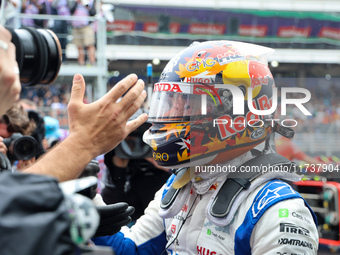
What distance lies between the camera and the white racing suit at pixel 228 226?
5.00ft

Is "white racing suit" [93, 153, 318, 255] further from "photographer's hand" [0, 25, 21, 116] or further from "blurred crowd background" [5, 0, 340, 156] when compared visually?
"photographer's hand" [0, 25, 21, 116]

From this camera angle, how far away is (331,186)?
427 cm

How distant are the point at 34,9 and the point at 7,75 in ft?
19.1

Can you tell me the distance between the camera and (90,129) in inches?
51.8

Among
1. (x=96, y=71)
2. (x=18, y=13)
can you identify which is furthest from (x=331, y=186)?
(x=18, y=13)

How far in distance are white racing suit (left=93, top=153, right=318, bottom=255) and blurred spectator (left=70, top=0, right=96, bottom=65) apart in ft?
14.0

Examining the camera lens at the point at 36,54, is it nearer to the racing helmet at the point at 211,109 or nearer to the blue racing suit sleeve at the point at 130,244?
the racing helmet at the point at 211,109

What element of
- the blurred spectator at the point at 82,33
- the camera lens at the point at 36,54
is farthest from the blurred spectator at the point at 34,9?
the camera lens at the point at 36,54

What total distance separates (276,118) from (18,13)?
16.2 ft

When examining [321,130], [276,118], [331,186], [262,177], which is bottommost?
[321,130]

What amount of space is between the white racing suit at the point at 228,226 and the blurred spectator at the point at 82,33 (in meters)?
4.27

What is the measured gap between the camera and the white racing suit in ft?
5.00

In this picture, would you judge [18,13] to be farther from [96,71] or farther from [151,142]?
[151,142]

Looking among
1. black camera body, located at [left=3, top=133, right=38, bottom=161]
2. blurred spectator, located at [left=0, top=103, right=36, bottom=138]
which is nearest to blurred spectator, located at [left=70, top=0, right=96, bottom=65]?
blurred spectator, located at [left=0, top=103, right=36, bottom=138]
